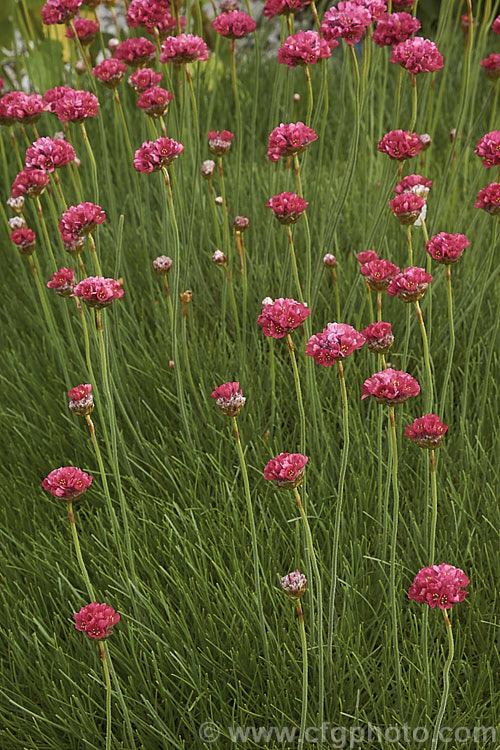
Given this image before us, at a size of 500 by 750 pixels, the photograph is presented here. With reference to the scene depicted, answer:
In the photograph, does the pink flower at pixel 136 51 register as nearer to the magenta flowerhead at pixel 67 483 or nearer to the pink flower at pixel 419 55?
the pink flower at pixel 419 55

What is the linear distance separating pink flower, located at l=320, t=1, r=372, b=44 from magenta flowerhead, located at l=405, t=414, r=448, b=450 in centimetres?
89

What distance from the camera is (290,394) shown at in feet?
5.90

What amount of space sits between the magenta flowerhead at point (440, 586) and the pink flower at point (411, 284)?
396 mm

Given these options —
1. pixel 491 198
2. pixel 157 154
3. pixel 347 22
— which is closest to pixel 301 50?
pixel 347 22

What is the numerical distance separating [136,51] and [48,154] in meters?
0.48

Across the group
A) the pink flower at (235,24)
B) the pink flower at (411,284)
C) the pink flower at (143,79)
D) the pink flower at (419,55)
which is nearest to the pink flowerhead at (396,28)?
the pink flower at (419,55)

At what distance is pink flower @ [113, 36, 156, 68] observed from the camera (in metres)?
1.78

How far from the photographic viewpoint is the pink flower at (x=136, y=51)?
5.84ft

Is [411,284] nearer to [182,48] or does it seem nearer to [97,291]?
[97,291]

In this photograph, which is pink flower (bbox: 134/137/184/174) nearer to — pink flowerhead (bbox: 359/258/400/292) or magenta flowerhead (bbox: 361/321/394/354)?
pink flowerhead (bbox: 359/258/400/292)

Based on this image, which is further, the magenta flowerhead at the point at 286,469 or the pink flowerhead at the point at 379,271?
the pink flowerhead at the point at 379,271

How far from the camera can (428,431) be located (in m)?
1.04


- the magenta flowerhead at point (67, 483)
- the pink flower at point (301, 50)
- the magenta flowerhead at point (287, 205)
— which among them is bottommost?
the magenta flowerhead at point (67, 483)

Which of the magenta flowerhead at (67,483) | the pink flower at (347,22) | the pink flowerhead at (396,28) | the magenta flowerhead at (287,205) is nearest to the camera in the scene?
the magenta flowerhead at (67,483)
